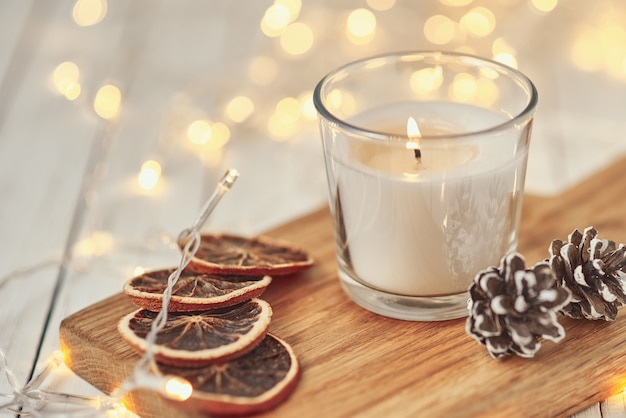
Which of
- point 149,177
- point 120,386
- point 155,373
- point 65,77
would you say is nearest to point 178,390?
point 155,373

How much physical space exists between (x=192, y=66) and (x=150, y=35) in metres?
0.20

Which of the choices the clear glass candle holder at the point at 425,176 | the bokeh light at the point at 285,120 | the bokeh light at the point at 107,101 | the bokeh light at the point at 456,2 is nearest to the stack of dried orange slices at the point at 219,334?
the clear glass candle holder at the point at 425,176

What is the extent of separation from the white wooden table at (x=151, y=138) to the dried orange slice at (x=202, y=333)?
130 mm

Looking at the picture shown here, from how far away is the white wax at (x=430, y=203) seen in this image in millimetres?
923

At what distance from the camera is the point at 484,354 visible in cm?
94

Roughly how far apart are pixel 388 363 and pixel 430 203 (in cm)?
17

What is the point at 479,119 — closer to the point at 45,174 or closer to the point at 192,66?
the point at 45,174

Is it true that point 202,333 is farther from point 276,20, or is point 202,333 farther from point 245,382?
point 276,20

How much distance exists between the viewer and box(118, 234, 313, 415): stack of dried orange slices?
85 cm

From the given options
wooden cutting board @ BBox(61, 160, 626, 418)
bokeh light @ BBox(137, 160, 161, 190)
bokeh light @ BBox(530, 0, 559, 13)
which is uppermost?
bokeh light @ BBox(530, 0, 559, 13)

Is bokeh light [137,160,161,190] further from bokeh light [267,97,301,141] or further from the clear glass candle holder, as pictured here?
the clear glass candle holder

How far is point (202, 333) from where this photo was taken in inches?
36.1

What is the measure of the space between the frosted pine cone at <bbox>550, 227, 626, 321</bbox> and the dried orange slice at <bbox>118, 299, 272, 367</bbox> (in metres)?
0.32

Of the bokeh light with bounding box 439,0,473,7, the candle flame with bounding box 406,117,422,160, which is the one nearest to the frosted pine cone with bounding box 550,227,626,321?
the candle flame with bounding box 406,117,422,160
